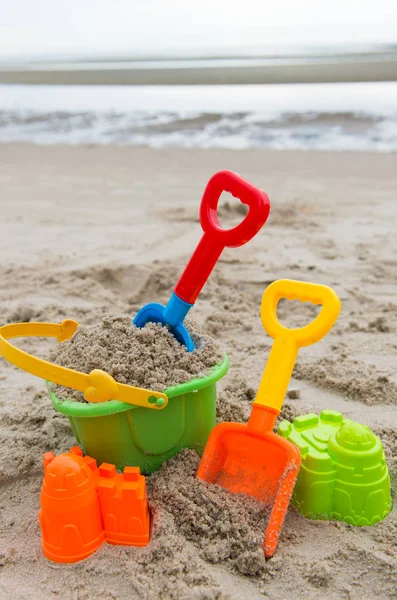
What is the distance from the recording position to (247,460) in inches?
50.5

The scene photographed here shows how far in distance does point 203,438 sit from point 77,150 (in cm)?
452

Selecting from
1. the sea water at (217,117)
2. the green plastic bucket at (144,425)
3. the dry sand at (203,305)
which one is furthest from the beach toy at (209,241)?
the sea water at (217,117)

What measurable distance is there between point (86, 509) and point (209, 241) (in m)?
0.56

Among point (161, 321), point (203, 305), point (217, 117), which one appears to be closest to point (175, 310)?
point (161, 321)

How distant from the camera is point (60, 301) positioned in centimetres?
227

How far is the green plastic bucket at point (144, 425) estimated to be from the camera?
122cm

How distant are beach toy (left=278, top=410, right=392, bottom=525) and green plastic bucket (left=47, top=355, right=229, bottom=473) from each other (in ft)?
0.70

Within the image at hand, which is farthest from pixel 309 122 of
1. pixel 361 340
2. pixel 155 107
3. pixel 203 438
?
pixel 203 438

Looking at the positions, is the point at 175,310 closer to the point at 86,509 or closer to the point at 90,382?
the point at 90,382

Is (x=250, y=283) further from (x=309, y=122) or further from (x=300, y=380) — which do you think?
(x=309, y=122)

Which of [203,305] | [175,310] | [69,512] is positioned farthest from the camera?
[203,305]

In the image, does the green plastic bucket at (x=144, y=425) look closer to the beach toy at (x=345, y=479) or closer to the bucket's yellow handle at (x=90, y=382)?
the bucket's yellow handle at (x=90, y=382)

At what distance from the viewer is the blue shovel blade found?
1.36 meters

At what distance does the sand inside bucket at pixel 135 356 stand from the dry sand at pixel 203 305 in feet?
0.64
